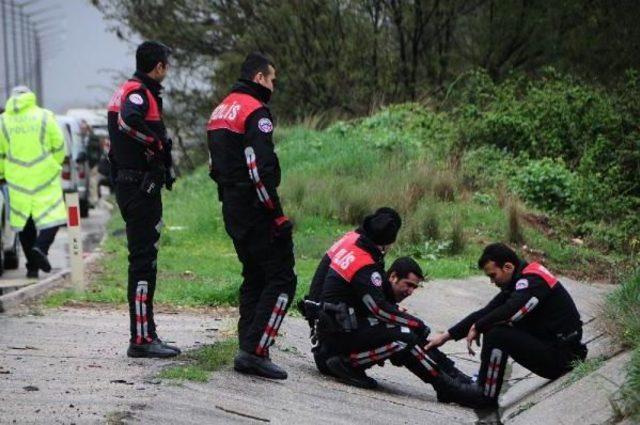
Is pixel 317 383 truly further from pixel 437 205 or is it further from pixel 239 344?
pixel 437 205

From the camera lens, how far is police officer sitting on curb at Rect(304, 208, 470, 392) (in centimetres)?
865

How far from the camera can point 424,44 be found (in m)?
29.9

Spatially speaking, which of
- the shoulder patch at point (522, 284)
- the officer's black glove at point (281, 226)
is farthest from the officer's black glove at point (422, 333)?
the officer's black glove at point (281, 226)

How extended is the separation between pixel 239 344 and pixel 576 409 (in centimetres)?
223

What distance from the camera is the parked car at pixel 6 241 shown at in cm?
1492

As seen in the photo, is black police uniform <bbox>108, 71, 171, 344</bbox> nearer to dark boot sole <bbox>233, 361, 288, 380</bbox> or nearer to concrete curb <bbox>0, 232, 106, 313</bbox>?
dark boot sole <bbox>233, 361, 288, 380</bbox>

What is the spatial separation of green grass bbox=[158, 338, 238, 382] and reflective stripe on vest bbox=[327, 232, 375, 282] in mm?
928

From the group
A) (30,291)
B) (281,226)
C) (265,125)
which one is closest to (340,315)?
(281,226)

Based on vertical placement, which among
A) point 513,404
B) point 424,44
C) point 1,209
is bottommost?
point 513,404

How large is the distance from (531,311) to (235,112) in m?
2.38

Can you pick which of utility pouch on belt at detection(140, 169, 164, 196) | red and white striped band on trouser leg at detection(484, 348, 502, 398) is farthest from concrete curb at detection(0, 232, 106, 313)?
red and white striped band on trouser leg at detection(484, 348, 502, 398)

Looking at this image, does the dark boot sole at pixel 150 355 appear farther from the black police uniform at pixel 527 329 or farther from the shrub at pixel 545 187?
the shrub at pixel 545 187

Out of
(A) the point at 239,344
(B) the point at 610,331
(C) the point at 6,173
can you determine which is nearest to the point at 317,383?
(A) the point at 239,344

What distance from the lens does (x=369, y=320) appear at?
8.87 metres
